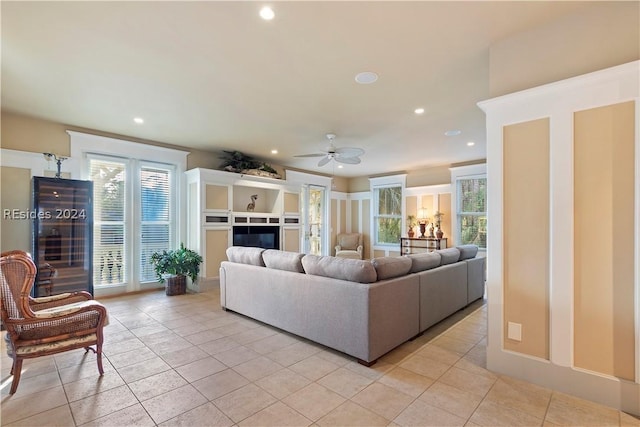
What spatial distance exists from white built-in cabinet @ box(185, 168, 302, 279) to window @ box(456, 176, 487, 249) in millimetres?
4084

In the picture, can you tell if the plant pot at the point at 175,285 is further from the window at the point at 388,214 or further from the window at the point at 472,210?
the window at the point at 472,210

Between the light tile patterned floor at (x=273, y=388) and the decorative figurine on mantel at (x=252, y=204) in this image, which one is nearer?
the light tile patterned floor at (x=273, y=388)

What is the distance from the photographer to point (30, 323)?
2281 mm

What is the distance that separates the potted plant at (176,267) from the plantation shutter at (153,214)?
21 centimetres

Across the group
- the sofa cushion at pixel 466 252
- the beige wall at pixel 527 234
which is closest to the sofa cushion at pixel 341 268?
the beige wall at pixel 527 234

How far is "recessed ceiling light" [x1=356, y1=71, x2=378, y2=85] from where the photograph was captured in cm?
301

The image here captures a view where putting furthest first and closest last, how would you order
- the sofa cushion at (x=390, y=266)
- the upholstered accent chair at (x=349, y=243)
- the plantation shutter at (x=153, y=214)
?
the upholstered accent chair at (x=349, y=243) < the plantation shutter at (x=153, y=214) < the sofa cushion at (x=390, y=266)

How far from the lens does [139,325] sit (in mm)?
3707

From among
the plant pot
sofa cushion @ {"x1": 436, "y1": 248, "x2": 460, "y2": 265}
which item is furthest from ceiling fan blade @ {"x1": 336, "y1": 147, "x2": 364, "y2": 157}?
the plant pot

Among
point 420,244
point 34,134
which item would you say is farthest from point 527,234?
point 34,134

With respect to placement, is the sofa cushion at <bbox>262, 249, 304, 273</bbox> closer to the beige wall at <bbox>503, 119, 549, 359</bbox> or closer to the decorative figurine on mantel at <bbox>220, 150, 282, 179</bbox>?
the beige wall at <bbox>503, 119, 549, 359</bbox>

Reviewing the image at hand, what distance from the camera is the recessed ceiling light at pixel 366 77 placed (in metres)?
3.01

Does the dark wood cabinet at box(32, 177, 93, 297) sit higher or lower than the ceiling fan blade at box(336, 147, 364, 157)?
lower

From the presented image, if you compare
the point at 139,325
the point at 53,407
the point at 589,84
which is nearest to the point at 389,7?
the point at 589,84
